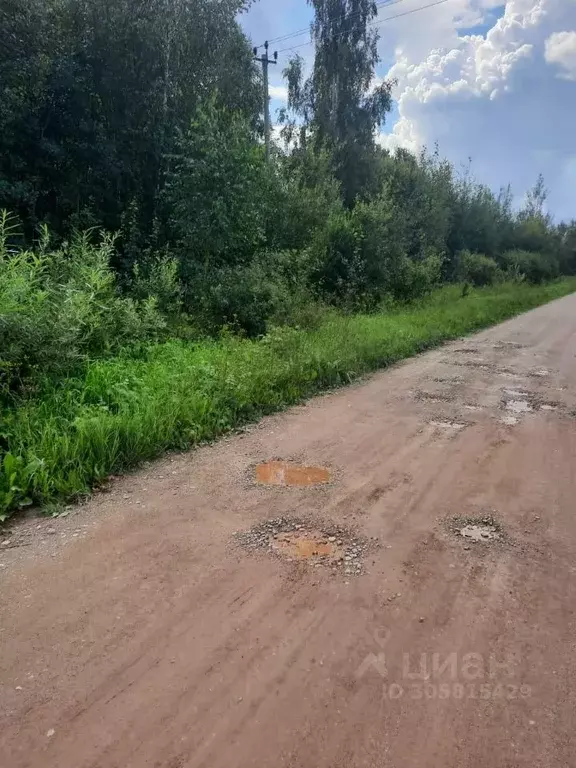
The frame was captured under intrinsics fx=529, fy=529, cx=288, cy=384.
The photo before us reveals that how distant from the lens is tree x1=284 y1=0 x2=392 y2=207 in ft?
77.6

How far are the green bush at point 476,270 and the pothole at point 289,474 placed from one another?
25.3m

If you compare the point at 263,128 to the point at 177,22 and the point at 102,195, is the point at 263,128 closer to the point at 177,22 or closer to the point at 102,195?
the point at 177,22

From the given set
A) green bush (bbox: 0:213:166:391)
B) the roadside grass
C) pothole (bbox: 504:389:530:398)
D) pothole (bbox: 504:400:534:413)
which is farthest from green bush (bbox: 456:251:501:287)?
green bush (bbox: 0:213:166:391)

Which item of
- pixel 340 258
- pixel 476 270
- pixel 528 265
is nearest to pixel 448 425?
pixel 340 258

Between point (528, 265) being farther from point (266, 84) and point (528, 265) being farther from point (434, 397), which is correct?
point (434, 397)

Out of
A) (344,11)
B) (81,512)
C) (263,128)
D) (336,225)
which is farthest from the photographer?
(344,11)

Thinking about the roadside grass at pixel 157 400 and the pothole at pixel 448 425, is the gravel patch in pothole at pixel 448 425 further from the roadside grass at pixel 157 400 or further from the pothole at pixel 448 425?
the roadside grass at pixel 157 400

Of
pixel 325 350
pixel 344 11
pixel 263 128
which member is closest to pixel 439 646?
pixel 325 350

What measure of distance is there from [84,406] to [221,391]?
4.97 ft

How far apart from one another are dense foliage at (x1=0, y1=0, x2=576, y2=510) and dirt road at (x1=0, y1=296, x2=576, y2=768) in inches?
39.3

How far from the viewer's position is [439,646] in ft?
8.43

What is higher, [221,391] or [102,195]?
[102,195]

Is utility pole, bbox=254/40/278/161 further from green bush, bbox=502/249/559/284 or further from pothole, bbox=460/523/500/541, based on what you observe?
green bush, bbox=502/249/559/284

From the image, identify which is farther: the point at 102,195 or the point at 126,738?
the point at 102,195
